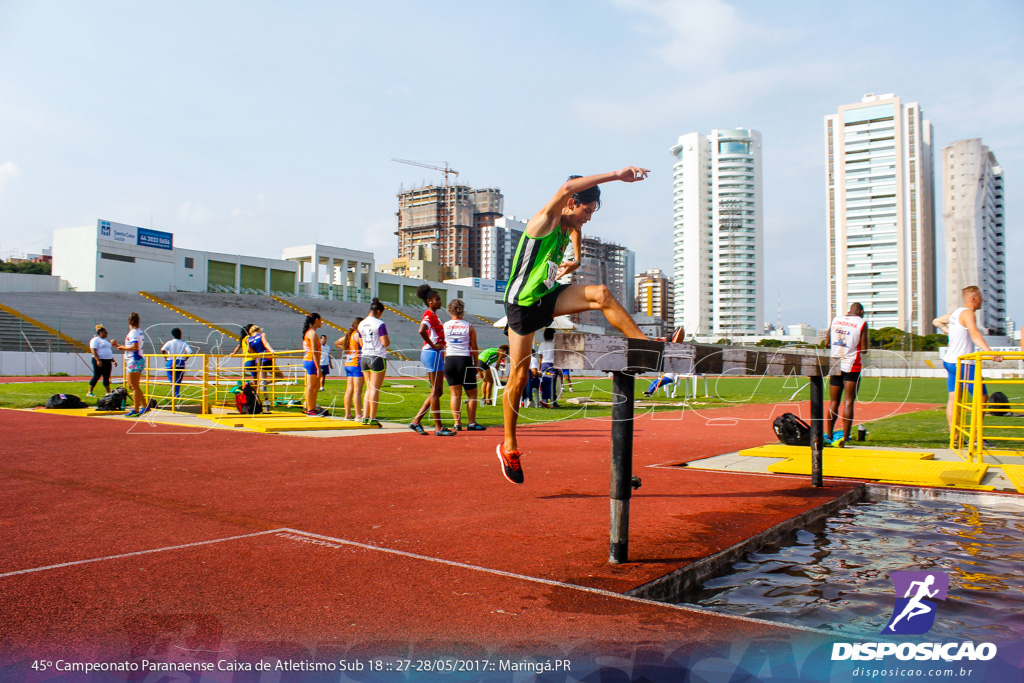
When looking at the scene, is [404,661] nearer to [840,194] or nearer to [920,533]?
[920,533]

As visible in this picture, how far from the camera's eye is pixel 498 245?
18600 cm

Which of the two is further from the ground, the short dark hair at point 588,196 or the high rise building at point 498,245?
the high rise building at point 498,245

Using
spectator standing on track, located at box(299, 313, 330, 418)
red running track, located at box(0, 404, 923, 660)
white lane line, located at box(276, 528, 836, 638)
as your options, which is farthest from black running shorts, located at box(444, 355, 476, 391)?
white lane line, located at box(276, 528, 836, 638)

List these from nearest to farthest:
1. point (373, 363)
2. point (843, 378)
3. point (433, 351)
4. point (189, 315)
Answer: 1. point (843, 378)
2. point (433, 351)
3. point (373, 363)
4. point (189, 315)

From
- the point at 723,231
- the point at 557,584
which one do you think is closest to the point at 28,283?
the point at 557,584

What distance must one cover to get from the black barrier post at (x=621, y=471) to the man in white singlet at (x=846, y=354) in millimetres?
5909

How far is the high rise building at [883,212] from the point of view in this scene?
142375 mm

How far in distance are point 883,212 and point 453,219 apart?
106m

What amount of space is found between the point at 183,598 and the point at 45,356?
3742cm

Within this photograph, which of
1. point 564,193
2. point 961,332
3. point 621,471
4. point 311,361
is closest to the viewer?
point 621,471

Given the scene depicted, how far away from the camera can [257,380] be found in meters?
13.1

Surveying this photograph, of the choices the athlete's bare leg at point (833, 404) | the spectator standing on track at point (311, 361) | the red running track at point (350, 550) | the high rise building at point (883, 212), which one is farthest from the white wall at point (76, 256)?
the high rise building at point (883, 212)

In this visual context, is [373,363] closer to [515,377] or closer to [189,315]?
[515,377]

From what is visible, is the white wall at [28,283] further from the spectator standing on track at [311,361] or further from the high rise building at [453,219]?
the high rise building at [453,219]
